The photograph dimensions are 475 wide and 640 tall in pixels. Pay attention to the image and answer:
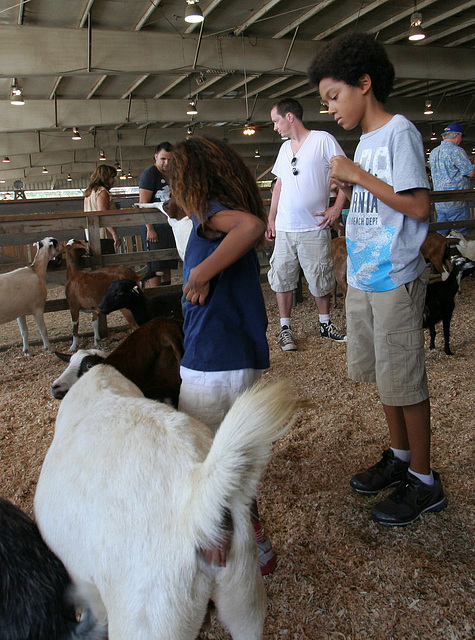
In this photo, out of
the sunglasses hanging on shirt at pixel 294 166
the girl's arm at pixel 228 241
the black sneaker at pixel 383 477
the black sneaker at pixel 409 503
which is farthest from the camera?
the sunglasses hanging on shirt at pixel 294 166

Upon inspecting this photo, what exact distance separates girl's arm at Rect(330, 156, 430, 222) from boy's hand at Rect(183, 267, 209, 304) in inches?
28.9

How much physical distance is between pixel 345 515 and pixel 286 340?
2559 mm

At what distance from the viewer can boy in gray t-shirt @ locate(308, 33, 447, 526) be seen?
1.92 m

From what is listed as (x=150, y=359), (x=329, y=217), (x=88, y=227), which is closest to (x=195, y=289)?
(x=150, y=359)

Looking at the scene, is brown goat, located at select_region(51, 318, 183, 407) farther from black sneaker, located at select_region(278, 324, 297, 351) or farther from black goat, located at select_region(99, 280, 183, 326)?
black sneaker, located at select_region(278, 324, 297, 351)

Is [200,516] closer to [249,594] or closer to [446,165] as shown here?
[249,594]

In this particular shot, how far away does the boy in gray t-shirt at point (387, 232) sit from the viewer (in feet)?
6.29

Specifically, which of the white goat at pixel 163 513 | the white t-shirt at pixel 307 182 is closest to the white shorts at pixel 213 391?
the white goat at pixel 163 513

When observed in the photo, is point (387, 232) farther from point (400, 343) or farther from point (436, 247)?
point (436, 247)

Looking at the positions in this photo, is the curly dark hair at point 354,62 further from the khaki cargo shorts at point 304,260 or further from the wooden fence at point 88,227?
the wooden fence at point 88,227

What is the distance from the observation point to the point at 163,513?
3.76ft

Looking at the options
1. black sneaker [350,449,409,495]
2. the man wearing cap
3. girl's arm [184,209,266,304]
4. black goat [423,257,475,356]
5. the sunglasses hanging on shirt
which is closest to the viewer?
girl's arm [184,209,266,304]

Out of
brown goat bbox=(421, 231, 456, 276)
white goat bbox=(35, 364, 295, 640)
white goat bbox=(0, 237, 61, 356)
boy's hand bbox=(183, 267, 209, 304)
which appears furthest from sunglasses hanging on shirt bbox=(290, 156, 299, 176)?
white goat bbox=(35, 364, 295, 640)

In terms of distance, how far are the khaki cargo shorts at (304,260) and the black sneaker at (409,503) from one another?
264 centimetres
